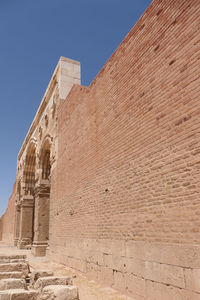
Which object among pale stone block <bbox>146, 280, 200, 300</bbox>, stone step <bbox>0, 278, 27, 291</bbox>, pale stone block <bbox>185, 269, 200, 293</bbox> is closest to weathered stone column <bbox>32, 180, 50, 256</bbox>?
stone step <bbox>0, 278, 27, 291</bbox>

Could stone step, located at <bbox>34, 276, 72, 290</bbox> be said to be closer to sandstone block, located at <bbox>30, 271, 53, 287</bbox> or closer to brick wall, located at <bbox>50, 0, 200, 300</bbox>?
sandstone block, located at <bbox>30, 271, 53, 287</bbox>

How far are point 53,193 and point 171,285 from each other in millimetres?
8666

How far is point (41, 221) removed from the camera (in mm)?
14023

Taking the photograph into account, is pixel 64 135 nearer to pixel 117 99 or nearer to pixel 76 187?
pixel 76 187

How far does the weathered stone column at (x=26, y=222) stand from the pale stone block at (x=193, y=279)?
17.0 meters

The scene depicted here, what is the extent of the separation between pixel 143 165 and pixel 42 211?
9844mm

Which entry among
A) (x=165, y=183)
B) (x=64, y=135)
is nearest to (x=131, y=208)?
(x=165, y=183)

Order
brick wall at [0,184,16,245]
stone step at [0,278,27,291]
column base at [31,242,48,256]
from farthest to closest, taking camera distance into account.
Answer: brick wall at [0,184,16,245] < column base at [31,242,48,256] < stone step at [0,278,27,291]

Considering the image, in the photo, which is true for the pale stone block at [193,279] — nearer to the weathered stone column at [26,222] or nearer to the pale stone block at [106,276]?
the pale stone block at [106,276]

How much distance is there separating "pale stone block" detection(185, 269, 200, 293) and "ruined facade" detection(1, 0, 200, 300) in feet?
0.04

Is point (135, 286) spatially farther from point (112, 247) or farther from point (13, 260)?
point (13, 260)

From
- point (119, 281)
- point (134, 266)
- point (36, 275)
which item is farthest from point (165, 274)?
point (36, 275)

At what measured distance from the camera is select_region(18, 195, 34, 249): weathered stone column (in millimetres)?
19270

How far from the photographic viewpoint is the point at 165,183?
4812 mm
